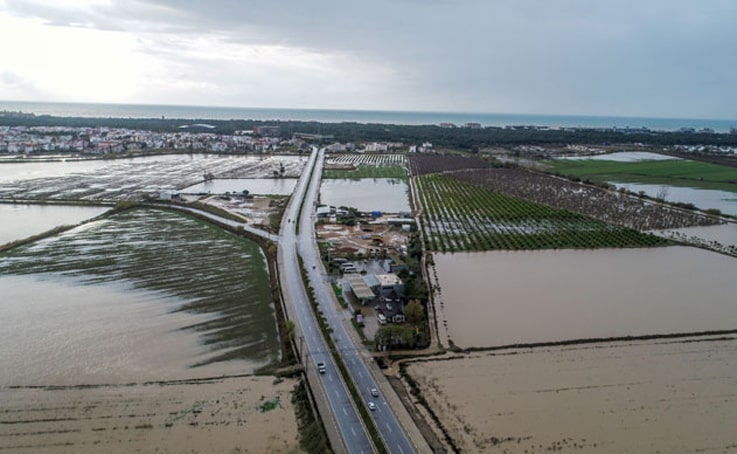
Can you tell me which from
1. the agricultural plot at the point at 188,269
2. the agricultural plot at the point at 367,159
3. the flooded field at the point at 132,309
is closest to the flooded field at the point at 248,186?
the agricultural plot at the point at 188,269

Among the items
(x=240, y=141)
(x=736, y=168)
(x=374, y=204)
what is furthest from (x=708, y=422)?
(x=240, y=141)

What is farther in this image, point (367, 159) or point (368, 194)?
point (367, 159)

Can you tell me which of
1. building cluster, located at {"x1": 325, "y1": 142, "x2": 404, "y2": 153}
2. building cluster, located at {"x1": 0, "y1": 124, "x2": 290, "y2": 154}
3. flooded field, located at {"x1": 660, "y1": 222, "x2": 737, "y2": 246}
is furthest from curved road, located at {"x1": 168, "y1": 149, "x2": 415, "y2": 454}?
building cluster, located at {"x1": 0, "y1": 124, "x2": 290, "y2": 154}

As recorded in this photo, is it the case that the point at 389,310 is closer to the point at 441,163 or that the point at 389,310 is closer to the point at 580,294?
the point at 580,294

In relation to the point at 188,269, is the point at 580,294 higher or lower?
lower

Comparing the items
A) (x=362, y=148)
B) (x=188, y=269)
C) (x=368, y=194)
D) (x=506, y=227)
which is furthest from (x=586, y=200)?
(x=362, y=148)

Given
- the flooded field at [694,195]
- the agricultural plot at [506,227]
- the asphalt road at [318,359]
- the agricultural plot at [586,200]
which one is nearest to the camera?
the asphalt road at [318,359]

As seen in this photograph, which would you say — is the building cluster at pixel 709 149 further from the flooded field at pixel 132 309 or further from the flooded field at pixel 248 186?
the flooded field at pixel 132 309

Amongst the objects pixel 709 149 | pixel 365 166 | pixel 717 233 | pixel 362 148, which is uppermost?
pixel 709 149
